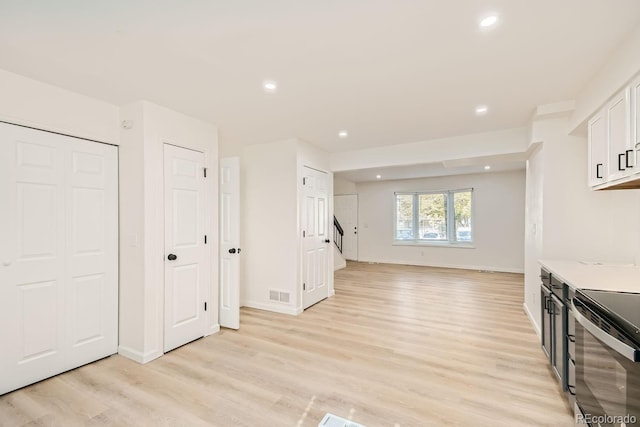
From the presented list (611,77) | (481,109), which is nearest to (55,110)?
(481,109)

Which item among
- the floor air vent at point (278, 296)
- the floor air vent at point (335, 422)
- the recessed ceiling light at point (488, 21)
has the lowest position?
the floor air vent at point (335, 422)

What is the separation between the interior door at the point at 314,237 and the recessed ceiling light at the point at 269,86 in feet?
5.96

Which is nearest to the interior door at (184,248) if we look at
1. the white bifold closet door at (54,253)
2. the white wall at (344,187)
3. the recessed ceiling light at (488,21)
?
the white bifold closet door at (54,253)

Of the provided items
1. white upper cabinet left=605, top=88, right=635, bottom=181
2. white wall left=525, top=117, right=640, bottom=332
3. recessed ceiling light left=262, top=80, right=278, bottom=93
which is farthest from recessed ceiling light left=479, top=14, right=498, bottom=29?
white wall left=525, top=117, right=640, bottom=332

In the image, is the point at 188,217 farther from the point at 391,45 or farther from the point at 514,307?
the point at 514,307

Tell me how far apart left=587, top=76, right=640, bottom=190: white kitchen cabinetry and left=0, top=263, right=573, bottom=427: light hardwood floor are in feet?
5.32

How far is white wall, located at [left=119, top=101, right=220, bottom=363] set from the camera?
278 centimetres

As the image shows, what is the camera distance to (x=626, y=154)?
1807 millimetres

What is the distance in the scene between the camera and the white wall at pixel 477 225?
23.1 feet

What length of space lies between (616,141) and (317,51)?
2.12 metres

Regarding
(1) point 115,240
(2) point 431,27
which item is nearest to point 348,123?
(2) point 431,27

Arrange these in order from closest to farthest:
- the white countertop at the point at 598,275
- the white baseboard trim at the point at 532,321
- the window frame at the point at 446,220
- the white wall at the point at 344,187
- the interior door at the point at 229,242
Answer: the white countertop at the point at 598,275
the white baseboard trim at the point at 532,321
the interior door at the point at 229,242
the window frame at the point at 446,220
the white wall at the point at 344,187

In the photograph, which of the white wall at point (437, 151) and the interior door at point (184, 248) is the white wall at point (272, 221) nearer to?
the white wall at point (437, 151)

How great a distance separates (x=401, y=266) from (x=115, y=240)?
22.1ft
